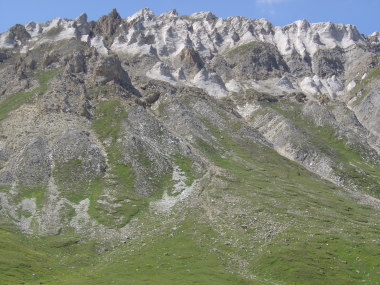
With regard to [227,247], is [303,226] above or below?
above

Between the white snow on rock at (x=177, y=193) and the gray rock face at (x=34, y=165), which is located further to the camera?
the gray rock face at (x=34, y=165)

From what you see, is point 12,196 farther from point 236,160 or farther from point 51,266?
point 236,160

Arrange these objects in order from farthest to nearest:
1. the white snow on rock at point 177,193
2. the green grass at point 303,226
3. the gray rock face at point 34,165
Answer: the gray rock face at point 34,165 → the white snow on rock at point 177,193 → the green grass at point 303,226

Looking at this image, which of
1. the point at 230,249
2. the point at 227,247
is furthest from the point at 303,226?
the point at 230,249

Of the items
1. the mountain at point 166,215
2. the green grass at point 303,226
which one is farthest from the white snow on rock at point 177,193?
the green grass at point 303,226

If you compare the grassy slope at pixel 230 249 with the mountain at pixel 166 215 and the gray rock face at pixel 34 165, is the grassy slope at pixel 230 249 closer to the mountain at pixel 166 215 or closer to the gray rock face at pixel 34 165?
the mountain at pixel 166 215

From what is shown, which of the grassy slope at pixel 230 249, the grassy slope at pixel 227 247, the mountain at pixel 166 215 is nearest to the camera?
the grassy slope at pixel 230 249

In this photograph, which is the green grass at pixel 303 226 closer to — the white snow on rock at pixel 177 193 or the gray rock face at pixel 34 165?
the white snow on rock at pixel 177 193

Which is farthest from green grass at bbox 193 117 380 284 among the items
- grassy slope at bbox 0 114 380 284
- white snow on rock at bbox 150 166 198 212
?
white snow on rock at bbox 150 166 198 212

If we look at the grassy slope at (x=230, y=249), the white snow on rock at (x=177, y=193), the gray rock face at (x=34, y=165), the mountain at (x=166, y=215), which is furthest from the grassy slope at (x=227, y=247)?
the gray rock face at (x=34, y=165)

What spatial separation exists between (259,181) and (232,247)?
62359mm

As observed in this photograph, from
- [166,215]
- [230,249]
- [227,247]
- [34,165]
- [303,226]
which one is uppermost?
[303,226]

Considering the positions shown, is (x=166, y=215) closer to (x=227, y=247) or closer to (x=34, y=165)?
(x=227, y=247)

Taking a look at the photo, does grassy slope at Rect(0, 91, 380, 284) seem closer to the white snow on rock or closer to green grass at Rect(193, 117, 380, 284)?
green grass at Rect(193, 117, 380, 284)
